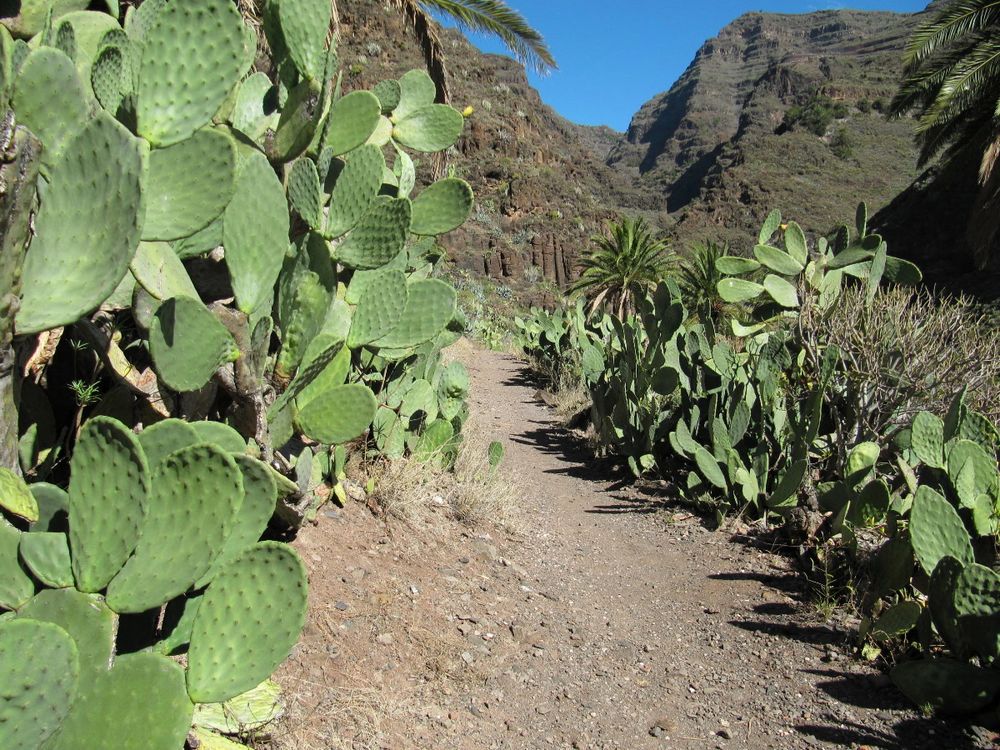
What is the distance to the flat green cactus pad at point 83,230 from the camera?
1583 millimetres

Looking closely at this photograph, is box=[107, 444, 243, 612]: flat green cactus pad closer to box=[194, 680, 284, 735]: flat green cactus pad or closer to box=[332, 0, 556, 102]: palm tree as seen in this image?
box=[194, 680, 284, 735]: flat green cactus pad

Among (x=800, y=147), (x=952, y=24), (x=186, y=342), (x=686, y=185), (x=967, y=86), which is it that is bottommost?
(x=186, y=342)

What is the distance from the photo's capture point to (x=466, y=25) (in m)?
9.93

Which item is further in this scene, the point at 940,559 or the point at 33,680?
the point at 940,559

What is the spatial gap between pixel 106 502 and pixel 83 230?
1.94ft

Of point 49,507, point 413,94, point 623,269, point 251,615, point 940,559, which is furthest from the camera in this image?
point 623,269

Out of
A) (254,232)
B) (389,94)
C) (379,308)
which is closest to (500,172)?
(389,94)

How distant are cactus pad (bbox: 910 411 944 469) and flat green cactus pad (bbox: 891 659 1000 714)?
3.91 feet

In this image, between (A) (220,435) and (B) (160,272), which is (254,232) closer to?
(B) (160,272)

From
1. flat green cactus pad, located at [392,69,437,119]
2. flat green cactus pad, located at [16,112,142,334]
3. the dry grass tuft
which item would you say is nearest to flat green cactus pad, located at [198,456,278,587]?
flat green cactus pad, located at [16,112,142,334]

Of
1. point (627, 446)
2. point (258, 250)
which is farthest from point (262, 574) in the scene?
point (627, 446)

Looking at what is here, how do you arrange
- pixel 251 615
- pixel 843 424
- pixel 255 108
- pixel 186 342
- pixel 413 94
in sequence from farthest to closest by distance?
pixel 843 424 < pixel 413 94 < pixel 255 108 < pixel 186 342 < pixel 251 615

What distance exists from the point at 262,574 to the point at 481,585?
217 cm

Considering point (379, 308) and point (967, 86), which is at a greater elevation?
point (967, 86)
